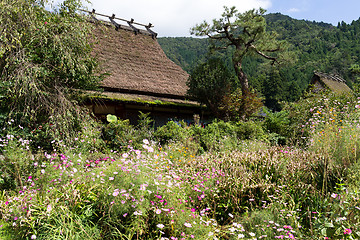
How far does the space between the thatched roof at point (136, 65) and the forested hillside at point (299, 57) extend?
19.3 metres

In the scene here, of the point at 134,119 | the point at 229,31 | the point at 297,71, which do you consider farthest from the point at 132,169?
the point at 297,71

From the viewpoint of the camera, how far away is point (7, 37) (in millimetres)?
6012

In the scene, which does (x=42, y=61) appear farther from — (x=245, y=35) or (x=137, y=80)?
(x=245, y=35)

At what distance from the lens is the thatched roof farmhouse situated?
34.5 feet

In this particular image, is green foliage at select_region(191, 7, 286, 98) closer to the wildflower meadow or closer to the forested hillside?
the wildflower meadow

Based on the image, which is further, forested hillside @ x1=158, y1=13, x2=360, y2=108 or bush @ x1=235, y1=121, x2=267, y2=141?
forested hillside @ x1=158, y1=13, x2=360, y2=108

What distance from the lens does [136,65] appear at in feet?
40.8

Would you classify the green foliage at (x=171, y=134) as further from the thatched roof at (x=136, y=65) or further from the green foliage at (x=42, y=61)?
the thatched roof at (x=136, y=65)

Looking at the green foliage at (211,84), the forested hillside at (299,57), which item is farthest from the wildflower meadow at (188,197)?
the forested hillside at (299,57)

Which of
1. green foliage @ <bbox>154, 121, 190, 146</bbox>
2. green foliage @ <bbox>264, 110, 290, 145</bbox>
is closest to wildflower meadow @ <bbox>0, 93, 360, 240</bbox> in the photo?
green foliage @ <bbox>154, 121, 190, 146</bbox>

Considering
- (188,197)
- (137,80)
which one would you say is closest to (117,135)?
(188,197)

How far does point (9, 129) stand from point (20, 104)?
0.63m

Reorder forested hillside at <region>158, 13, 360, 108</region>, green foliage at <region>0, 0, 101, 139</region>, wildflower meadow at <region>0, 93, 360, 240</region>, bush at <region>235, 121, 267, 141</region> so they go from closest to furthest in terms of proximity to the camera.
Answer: wildflower meadow at <region>0, 93, 360, 240</region>
green foliage at <region>0, 0, 101, 139</region>
bush at <region>235, 121, 267, 141</region>
forested hillside at <region>158, 13, 360, 108</region>

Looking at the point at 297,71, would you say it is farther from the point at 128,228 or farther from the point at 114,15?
the point at 128,228
